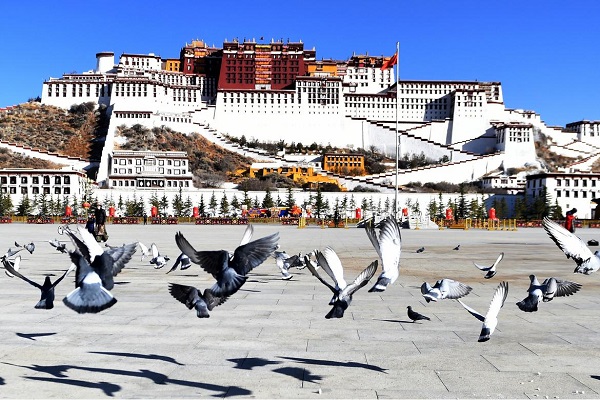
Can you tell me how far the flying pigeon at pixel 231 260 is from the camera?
4.70 m

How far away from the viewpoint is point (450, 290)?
586 cm

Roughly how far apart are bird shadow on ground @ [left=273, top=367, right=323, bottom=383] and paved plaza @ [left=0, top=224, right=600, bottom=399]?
0.05 ft

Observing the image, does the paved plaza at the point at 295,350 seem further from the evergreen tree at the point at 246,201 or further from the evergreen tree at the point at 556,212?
the evergreen tree at the point at 556,212

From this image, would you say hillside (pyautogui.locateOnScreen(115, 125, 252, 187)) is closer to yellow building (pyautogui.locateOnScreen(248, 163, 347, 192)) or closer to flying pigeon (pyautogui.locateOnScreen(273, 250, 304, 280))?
yellow building (pyautogui.locateOnScreen(248, 163, 347, 192))

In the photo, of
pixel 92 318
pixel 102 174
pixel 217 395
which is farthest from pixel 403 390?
pixel 102 174

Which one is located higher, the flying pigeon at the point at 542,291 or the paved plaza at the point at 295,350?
the flying pigeon at the point at 542,291

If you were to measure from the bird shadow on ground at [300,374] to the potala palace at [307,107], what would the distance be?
95020 mm

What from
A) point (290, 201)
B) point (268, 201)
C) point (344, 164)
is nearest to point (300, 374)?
point (290, 201)

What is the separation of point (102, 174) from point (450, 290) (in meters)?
92.2

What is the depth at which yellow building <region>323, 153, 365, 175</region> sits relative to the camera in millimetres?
101688

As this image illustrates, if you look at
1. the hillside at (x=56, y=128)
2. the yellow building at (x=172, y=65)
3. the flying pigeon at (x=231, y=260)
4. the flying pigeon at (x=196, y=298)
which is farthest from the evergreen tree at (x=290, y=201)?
the flying pigeon at (x=231, y=260)

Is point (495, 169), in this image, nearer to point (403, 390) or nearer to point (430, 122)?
point (430, 122)

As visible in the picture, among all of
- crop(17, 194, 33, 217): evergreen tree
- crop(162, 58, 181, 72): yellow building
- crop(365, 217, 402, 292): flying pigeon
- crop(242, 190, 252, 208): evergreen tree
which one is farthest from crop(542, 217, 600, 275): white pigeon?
crop(162, 58, 181, 72): yellow building

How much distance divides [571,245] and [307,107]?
10896 cm
